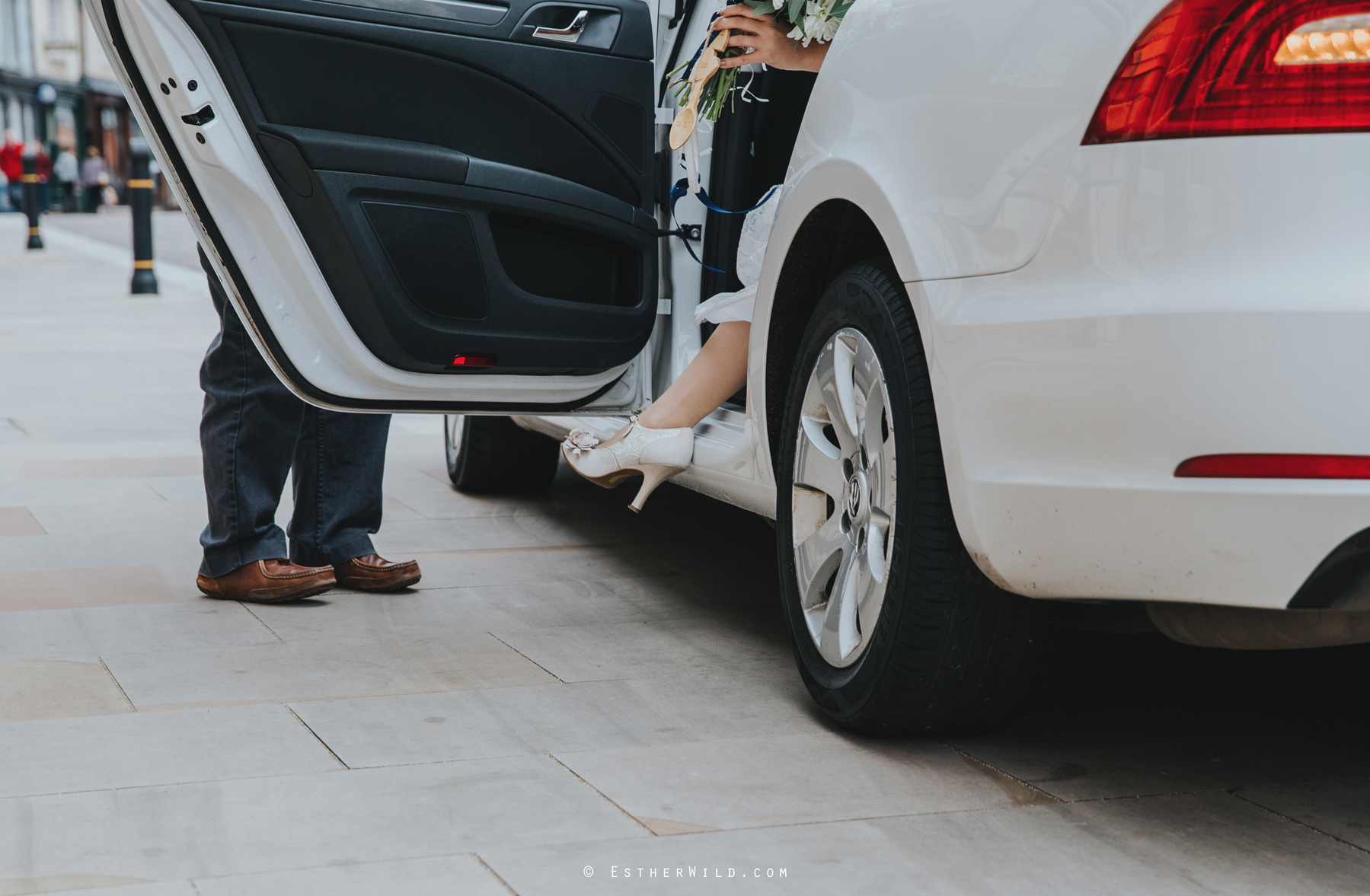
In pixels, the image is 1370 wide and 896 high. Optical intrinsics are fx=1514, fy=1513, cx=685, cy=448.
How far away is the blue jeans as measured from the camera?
3.64 m

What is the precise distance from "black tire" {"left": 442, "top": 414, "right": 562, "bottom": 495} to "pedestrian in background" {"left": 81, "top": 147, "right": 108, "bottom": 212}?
122 ft

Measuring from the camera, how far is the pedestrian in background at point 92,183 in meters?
39.0

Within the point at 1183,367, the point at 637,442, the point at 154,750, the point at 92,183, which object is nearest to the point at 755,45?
the point at 637,442

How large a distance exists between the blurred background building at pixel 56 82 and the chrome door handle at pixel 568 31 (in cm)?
4089

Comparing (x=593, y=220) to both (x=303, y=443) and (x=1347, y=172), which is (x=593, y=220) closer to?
(x=303, y=443)

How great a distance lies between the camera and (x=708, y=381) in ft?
10.8

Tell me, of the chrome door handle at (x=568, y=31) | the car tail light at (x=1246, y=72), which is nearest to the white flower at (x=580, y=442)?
the chrome door handle at (x=568, y=31)

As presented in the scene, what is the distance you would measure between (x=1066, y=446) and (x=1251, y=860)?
0.66m

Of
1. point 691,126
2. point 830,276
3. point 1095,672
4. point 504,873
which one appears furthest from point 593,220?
point 504,873

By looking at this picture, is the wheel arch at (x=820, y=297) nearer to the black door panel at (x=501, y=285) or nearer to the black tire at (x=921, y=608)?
the black tire at (x=921, y=608)

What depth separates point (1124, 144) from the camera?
1987 millimetres

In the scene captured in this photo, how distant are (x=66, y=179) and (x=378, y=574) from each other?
3897 cm

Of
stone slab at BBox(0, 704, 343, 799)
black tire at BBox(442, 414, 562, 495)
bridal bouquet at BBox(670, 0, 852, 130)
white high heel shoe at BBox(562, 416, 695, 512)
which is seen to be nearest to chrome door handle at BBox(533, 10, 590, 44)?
bridal bouquet at BBox(670, 0, 852, 130)

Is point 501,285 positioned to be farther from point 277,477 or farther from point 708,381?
point 277,477
